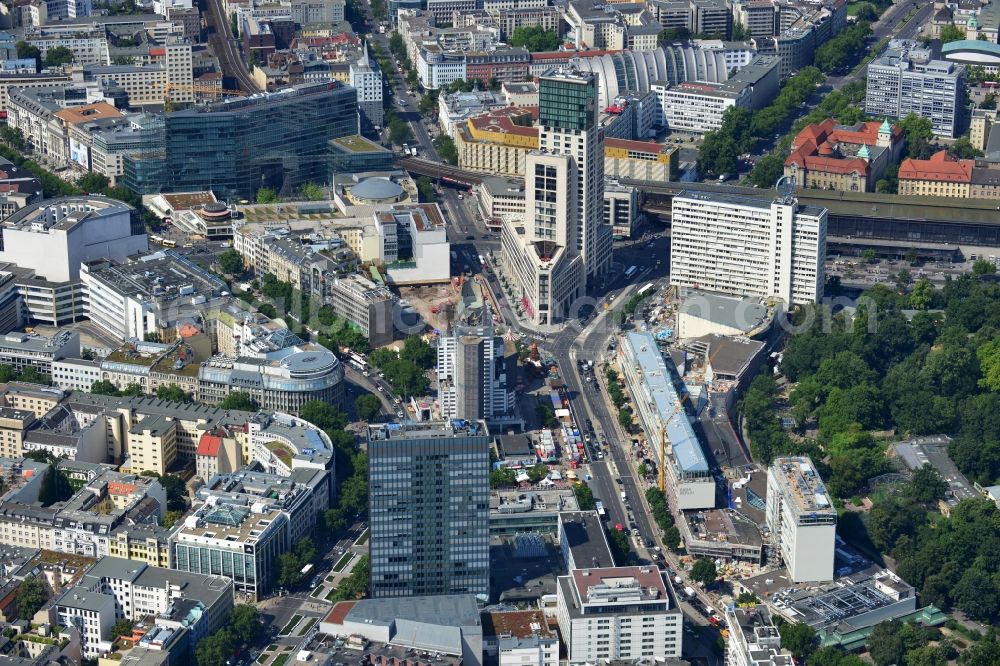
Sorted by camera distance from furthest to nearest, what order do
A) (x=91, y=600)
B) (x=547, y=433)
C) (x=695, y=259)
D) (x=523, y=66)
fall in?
(x=523, y=66) < (x=695, y=259) < (x=547, y=433) < (x=91, y=600)

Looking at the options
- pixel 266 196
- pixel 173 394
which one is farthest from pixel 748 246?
pixel 173 394

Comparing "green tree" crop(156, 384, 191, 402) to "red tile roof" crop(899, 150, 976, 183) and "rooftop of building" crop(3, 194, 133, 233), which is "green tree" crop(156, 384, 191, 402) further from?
"red tile roof" crop(899, 150, 976, 183)

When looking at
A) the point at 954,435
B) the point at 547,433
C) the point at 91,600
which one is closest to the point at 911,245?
the point at 954,435

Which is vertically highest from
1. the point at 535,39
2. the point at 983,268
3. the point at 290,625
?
Answer: the point at 535,39

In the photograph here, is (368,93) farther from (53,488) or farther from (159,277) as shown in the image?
(53,488)

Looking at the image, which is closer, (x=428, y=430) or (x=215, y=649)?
(x=215, y=649)

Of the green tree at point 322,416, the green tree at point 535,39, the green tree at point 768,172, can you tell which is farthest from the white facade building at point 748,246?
the green tree at point 535,39

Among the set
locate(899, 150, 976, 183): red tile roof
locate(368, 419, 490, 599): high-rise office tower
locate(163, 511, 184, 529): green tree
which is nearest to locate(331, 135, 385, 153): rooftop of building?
locate(899, 150, 976, 183): red tile roof

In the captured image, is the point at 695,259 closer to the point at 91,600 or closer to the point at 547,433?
the point at 547,433
